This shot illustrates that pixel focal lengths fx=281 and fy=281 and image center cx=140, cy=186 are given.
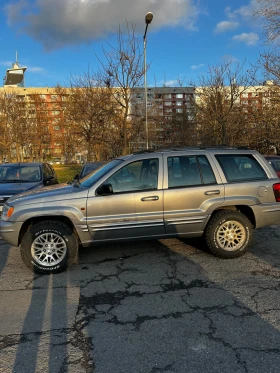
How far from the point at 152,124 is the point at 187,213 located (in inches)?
875

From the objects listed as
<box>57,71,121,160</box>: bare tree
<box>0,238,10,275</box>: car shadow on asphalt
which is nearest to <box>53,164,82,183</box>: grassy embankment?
<box>57,71,121,160</box>: bare tree

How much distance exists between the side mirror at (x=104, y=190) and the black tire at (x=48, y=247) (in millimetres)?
740

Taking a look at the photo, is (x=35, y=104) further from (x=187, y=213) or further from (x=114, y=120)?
(x=187, y=213)

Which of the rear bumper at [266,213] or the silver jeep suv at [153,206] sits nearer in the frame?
the silver jeep suv at [153,206]

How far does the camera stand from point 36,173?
868 centimetres

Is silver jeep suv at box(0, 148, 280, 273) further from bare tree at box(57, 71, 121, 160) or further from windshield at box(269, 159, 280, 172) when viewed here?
bare tree at box(57, 71, 121, 160)

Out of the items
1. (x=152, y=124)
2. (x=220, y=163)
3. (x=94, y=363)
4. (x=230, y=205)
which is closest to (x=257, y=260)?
(x=230, y=205)

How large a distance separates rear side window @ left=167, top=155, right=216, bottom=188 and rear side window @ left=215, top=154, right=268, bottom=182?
289mm

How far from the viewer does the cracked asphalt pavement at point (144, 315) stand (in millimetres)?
2467

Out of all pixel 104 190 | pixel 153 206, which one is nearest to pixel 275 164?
pixel 153 206

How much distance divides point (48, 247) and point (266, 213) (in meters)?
3.68

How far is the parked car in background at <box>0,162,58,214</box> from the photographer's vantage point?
7.47 m

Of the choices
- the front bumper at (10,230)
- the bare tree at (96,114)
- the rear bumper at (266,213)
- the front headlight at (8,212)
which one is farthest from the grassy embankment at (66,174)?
the rear bumper at (266,213)

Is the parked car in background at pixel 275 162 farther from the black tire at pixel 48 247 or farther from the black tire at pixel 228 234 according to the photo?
the black tire at pixel 48 247
